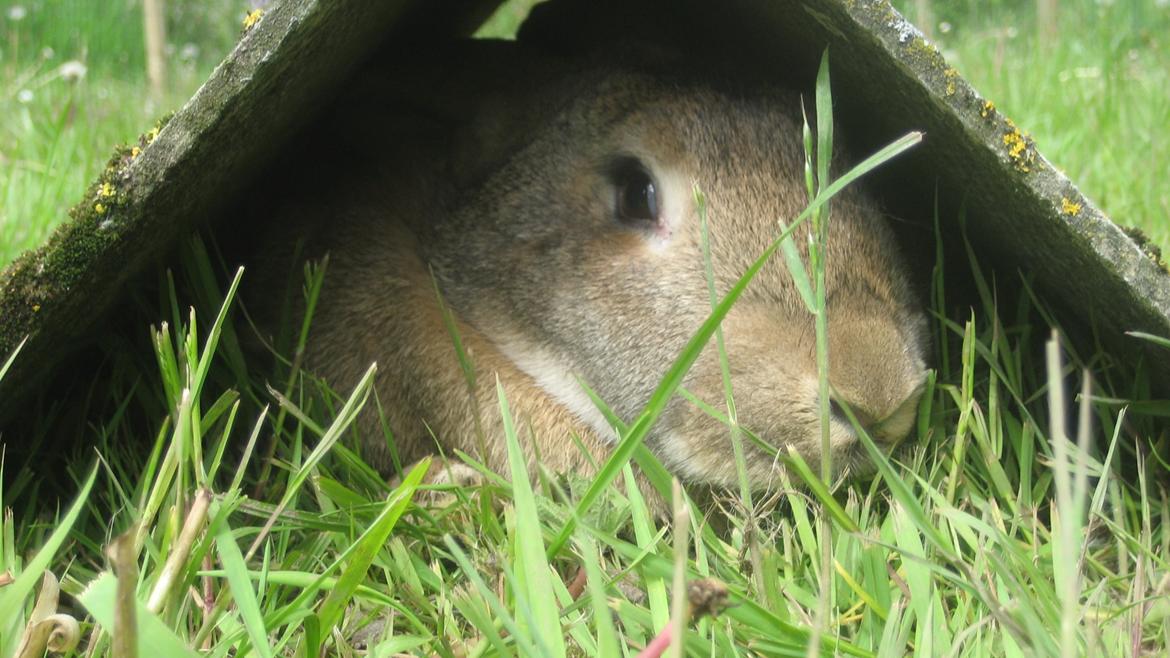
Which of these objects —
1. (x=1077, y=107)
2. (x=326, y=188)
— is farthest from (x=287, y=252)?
(x=1077, y=107)

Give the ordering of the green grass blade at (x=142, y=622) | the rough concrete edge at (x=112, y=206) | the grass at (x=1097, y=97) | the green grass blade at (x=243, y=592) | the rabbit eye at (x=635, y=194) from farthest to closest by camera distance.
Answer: the grass at (x=1097, y=97)
the rabbit eye at (x=635, y=194)
the rough concrete edge at (x=112, y=206)
the green grass blade at (x=243, y=592)
the green grass blade at (x=142, y=622)

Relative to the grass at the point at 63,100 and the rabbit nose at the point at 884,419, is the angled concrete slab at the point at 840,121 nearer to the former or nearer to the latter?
the rabbit nose at the point at 884,419

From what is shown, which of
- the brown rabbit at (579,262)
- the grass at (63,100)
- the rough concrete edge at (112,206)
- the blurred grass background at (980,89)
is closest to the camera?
the rough concrete edge at (112,206)

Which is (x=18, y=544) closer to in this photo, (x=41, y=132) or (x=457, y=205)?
(x=457, y=205)

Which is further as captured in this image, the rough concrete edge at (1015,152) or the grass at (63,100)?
the grass at (63,100)

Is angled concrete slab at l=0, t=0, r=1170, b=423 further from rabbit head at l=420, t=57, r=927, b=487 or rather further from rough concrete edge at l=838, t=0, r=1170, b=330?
rabbit head at l=420, t=57, r=927, b=487

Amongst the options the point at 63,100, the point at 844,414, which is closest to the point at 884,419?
the point at 844,414

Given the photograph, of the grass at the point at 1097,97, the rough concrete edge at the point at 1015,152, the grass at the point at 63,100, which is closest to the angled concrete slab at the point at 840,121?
the rough concrete edge at the point at 1015,152
